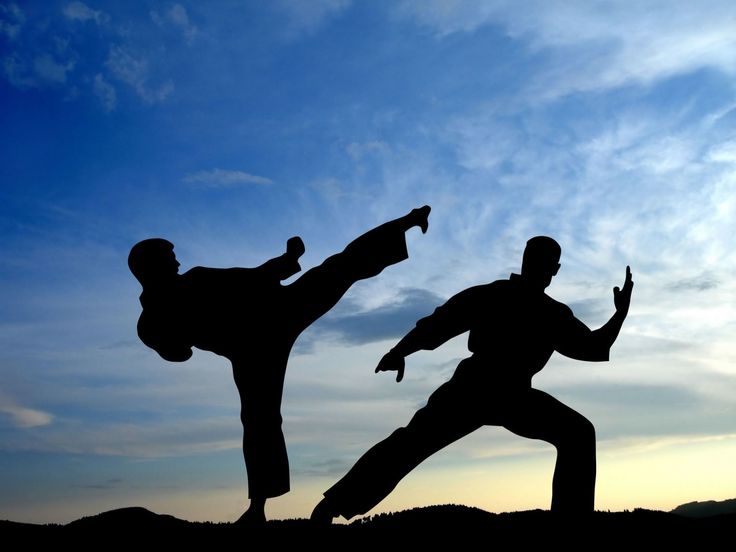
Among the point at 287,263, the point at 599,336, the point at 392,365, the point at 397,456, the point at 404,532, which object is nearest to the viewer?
the point at 404,532

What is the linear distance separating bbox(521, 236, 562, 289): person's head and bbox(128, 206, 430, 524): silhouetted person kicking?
3.43 feet

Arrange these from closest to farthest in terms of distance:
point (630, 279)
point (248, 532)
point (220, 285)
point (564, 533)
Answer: point (564, 533) → point (248, 532) → point (630, 279) → point (220, 285)

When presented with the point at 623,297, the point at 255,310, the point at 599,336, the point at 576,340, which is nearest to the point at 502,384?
the point at 576,340

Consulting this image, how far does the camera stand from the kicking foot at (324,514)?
5.70 meters

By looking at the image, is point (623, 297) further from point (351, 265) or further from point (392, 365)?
point (351, 265)

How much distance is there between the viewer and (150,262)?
21.4ft

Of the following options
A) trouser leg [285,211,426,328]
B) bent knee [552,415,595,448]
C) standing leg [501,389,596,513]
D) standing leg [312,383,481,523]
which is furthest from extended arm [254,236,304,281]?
bent knee [552,415,595,448]

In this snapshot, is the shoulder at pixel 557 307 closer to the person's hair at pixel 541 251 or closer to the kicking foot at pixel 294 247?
the person's hair at pixel 541 251

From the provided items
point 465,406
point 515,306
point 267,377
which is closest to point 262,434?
point 267,377

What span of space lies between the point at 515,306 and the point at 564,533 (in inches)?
68.0

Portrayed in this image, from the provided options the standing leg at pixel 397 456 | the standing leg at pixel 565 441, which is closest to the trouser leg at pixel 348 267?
the standing leg at pixel 397 456

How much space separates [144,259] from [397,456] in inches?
110

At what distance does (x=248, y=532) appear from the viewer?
5.80 m

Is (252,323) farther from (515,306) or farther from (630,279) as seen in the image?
(630,279)
